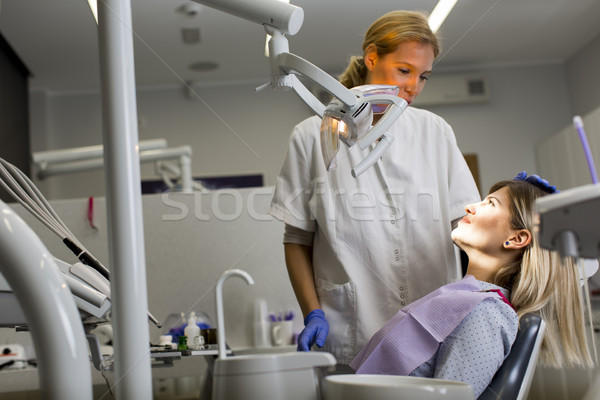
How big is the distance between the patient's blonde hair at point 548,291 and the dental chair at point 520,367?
0.17 m

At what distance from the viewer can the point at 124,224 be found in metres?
0.59

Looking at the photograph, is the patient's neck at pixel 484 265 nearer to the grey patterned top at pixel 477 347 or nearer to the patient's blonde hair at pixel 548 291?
the patient's blonde hair at pixel 548 291

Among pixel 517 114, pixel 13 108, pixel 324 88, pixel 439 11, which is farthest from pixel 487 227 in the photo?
pixel 13 108

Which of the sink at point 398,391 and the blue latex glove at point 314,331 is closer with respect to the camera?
the sink at point 398,391

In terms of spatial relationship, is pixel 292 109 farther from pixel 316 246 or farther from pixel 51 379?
pixel 51 379

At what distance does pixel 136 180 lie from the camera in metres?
0.60

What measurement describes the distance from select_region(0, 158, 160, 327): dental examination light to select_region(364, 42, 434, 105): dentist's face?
2.56ft

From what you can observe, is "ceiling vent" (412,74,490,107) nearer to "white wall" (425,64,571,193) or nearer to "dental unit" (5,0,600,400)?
"white wall" (425,64,571,193)

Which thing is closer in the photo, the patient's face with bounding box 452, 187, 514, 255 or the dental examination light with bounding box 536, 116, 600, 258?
the dental examination light with bounding box 536, 116, 600, 258

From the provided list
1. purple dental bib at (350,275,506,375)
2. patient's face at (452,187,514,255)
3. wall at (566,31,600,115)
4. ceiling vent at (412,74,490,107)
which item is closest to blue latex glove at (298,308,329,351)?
purple dental bib at (350,275,506,375)

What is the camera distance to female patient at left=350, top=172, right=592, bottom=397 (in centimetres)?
107

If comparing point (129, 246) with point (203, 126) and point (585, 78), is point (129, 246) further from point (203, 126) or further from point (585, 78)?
point (585, 78)

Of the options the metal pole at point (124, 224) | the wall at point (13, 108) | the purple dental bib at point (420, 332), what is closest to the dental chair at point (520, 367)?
the purple dental bib at point (420, 332)

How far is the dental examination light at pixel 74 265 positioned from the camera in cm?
80
